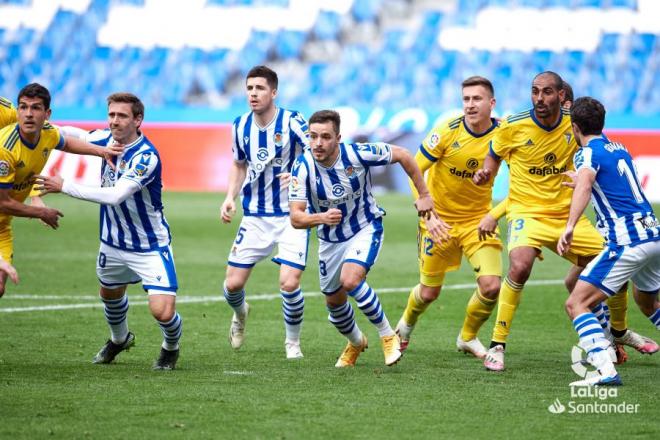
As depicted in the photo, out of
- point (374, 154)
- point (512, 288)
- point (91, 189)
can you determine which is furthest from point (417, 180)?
point (91, 189)

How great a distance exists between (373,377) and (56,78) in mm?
29273

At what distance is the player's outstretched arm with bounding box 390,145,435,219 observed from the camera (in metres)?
8.22

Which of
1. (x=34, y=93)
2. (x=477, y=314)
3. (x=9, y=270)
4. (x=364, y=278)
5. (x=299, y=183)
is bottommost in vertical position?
(x=477, y=314)

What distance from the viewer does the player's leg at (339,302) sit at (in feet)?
27.6

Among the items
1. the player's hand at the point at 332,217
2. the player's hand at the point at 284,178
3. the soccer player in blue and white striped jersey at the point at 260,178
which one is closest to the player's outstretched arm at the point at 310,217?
the player's hand at the point at 332,217

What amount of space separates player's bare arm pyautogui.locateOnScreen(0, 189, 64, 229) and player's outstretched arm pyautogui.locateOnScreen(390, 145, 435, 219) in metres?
2.61

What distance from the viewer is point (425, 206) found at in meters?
8.24

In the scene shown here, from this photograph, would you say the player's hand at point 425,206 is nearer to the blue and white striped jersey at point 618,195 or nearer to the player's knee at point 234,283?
the blue and white striped jersey at point 618,195

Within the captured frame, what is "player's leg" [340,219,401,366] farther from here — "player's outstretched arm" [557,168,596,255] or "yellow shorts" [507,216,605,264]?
"player's outstretched arm" [557,168,596,255]

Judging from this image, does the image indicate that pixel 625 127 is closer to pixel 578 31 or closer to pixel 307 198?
pixel 578 31

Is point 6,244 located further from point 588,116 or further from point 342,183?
point 588,116

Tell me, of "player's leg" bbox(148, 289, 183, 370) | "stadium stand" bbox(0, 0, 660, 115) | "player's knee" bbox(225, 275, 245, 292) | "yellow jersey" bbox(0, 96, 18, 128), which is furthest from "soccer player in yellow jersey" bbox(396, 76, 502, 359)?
"stadium stand" bbox(0, 0, 660, 115)

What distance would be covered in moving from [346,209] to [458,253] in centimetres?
147

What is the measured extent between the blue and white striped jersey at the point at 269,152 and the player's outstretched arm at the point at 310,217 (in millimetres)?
1405
